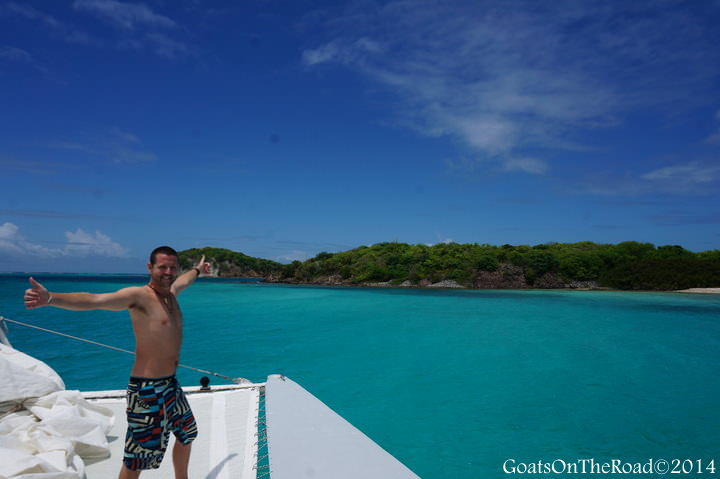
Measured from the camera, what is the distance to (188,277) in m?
3.01

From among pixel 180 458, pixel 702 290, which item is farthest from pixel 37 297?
pixel 702 290

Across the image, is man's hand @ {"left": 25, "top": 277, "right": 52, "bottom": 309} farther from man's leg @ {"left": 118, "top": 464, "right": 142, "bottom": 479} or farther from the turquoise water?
the turquoise water

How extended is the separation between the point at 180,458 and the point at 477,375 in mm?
8869

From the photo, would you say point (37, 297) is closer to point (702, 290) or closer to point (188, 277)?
point (188, 277)

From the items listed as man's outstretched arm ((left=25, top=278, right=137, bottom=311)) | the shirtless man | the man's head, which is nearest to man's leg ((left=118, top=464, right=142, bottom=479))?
the shirtless man

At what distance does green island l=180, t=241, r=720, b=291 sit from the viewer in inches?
2084

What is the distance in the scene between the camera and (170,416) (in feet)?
8.30

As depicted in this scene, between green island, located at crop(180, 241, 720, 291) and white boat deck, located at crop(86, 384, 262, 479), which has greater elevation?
green island, located at crop(180, 241, 720, 291)

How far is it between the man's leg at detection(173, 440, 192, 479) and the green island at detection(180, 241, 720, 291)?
61487 mm

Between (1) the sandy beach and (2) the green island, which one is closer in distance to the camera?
(1) the sandy beach

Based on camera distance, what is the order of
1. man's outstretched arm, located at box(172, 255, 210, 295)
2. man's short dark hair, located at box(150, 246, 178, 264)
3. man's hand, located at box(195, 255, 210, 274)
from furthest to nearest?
man's hand, located at box(195, 255, 210, 274), man's outstretched arm, located at box(172, 255, 210, 295), man's short dark hair, located at box(150, 246, 178, 264)

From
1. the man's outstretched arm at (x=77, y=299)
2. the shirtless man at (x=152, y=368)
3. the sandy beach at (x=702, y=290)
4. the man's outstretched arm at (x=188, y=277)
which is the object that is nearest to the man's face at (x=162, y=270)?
the shirtless man at (x=152, y=368)

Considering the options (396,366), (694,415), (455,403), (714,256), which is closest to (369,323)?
(396,366)

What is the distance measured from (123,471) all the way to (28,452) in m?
1.01
